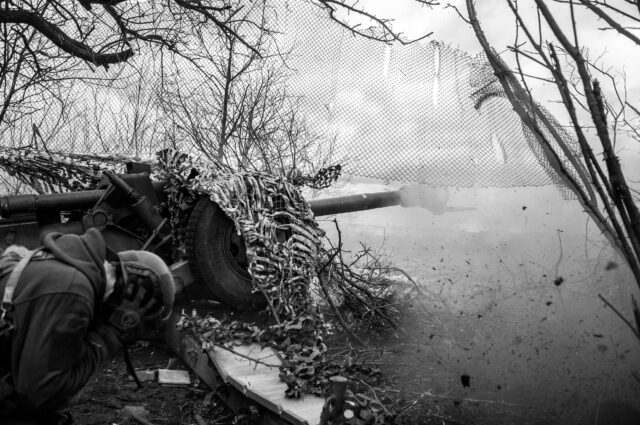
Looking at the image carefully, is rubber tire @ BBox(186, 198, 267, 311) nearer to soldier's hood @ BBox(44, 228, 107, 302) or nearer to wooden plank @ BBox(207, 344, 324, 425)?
wooden plank @ BBox(207, 344, 324, 425)

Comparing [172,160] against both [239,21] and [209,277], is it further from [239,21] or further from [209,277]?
[239,21]

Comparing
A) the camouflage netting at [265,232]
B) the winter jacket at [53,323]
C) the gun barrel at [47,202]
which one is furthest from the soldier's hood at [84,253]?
the gun barrel at [47,202]

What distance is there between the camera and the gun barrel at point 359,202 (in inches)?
255

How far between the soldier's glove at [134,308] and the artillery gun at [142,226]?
265 cm

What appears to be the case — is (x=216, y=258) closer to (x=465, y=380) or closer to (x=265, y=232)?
(x=265, y=232)

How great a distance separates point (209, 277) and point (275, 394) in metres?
Answer: 1.94

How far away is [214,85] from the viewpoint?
26.7 feet

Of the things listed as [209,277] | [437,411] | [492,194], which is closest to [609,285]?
[492,194]

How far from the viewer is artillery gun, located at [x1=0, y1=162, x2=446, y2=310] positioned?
5.18 meters

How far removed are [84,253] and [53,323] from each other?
303 mm

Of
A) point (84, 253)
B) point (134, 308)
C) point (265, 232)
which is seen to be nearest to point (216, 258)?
point (265, 232)

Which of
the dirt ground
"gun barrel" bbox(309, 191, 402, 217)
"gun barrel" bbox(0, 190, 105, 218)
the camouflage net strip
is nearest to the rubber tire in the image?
the dirt ground

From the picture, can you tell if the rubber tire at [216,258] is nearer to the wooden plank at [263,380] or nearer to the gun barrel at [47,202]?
the gun barrel at [47,202]

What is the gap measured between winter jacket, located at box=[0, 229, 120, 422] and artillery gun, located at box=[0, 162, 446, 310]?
280cm
